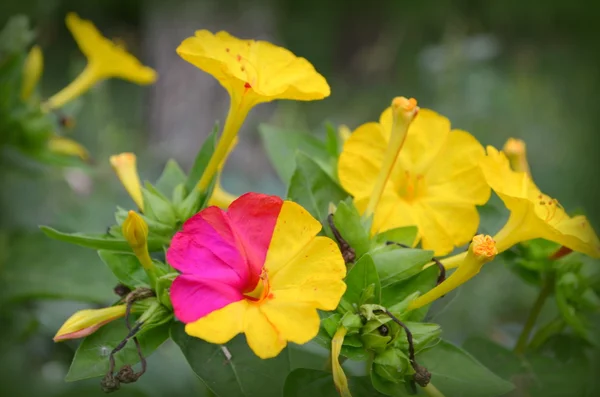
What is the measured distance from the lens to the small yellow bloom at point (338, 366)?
2.43 ft

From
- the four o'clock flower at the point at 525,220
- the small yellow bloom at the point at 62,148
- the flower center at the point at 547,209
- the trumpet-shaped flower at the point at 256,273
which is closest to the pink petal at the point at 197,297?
the trumpet-shaped flower at the point at 256,273

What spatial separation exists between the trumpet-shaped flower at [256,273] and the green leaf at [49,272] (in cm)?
54

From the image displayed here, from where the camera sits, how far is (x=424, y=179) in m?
0.99

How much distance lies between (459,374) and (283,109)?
2101mm

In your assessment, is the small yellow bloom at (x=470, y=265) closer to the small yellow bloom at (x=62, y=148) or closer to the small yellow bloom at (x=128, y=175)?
the small yellow bloom at (x=128, y=175)

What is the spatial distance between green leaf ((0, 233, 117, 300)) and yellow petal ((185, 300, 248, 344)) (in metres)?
0.58

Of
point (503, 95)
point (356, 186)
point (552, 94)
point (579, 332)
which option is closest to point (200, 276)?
point (356, 186)

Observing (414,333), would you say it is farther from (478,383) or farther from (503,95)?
(503,95)

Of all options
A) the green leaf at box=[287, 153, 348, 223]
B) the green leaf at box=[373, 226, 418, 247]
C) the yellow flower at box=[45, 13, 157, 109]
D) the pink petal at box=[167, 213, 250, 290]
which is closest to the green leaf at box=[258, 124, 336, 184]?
the green leaf at box=[287, 153, 348, 223]

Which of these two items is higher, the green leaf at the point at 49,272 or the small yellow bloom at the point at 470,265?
the small yellow bloom at the point at 470,265

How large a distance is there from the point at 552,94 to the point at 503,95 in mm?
752

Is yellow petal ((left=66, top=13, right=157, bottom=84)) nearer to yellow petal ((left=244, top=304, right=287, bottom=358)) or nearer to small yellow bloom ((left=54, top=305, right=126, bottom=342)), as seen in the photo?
small yellow bloom ((left=54, top=305, right=126, bottom=342))

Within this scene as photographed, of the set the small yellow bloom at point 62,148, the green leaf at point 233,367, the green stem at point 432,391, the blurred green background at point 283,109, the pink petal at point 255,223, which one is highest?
the pink petal at point 255,223

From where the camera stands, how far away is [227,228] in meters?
0.77
